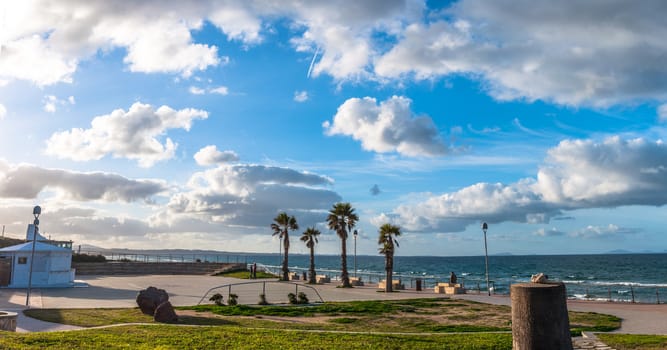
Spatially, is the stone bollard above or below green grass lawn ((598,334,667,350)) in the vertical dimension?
above

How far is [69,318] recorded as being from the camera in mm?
19297

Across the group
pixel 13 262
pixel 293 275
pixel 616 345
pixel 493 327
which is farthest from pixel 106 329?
pixel 293 275

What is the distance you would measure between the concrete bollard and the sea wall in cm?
5051

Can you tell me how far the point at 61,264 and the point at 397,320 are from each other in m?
30.0

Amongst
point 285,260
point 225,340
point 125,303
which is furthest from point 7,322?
point 285,260

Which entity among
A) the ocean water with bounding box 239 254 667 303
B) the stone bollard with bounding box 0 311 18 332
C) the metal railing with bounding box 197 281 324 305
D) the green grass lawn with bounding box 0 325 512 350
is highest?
the stone bollard with bounding box 0 311 18 332

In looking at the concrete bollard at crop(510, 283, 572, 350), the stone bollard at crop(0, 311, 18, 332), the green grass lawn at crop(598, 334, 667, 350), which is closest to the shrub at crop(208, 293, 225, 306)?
the stone bollard at crop(0, 311, 18, 332)

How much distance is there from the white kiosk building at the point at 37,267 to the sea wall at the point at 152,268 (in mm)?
16937

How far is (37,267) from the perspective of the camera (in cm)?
3756

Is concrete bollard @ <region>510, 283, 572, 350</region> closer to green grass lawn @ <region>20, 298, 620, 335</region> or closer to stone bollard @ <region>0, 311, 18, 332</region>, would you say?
green grass lawn @ <region>20, 298, 620, 335</region>

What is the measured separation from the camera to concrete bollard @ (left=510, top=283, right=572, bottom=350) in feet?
32.1

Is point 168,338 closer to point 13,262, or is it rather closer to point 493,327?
point 493,327

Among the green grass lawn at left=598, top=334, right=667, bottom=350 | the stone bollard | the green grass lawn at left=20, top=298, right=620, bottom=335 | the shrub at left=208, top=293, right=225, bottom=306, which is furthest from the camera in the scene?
the shrub at left=208, top=293, right=225, bottom=306

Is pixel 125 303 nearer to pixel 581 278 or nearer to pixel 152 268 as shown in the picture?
pixel 152 268
